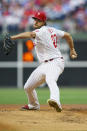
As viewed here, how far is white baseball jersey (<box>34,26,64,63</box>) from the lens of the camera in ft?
22.7

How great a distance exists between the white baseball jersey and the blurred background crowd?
8741 mm

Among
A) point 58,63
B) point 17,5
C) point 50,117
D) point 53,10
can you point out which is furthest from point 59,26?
point 50,117

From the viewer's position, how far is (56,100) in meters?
6.54

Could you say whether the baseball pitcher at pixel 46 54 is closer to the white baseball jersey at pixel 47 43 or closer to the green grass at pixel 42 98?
the white baseball jersey at pixel 47 43

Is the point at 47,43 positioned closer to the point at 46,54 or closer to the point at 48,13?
the point at 46,54

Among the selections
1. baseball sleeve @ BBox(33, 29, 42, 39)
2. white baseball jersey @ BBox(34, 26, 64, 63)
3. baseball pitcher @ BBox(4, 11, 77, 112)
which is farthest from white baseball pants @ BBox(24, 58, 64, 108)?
baseball sleeve @ BBox(33, 29, 42, 39)

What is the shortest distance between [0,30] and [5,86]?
2183 mm

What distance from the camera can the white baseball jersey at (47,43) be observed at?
272 inches

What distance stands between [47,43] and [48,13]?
30.7 feet

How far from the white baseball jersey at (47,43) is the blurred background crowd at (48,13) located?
8741 mm

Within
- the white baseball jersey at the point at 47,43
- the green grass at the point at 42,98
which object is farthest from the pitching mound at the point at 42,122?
the green grass at the point at 42,98

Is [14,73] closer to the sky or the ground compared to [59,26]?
closer to the ground

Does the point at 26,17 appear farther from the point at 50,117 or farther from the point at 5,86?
the point at 50,117

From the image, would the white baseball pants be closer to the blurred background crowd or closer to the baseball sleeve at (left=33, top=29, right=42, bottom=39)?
the baseball sleeve at (left=33, top=29, right=42, bottom=39)
